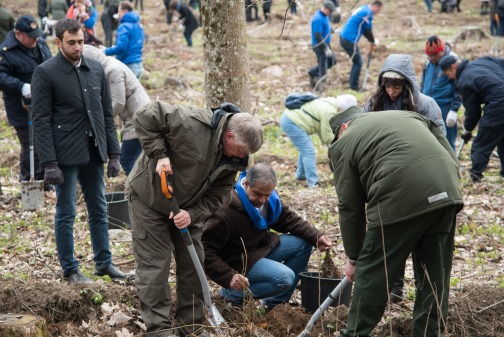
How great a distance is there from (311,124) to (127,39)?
471 cm

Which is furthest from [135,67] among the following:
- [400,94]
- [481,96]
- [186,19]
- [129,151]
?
[400,94]

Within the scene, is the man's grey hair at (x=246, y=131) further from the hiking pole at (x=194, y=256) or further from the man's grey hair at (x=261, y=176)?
the man's grey hair at (x=261, y=176)

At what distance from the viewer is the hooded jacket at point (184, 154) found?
183 inches

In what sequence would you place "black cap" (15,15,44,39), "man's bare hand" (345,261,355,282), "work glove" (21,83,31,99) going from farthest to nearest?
"work glove" (21,83,31,99), "black cap" (15,15,44,39), "man's bare hand" (345,261,355,282)

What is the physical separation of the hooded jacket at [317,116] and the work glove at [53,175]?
13.6 feet

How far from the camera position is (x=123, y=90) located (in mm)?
7375

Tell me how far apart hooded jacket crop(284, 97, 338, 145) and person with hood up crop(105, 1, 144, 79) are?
4293 mm

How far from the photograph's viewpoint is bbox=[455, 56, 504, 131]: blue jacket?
8992 mm

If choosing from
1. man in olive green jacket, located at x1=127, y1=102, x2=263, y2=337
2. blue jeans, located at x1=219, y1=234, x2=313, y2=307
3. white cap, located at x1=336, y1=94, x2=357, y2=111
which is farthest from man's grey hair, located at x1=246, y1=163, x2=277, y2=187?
white cap, located at x1=336, y1=94, x2=357, y2=111

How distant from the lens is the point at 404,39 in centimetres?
2053

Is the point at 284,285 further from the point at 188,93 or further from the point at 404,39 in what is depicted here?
the point at 404,39

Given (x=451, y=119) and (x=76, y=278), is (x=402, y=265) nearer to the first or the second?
(x=76, y=278)

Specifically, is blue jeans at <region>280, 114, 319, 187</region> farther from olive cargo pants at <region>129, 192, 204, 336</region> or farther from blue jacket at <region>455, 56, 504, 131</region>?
olive cargo pants at <region>129, 192, 204, 336</region>

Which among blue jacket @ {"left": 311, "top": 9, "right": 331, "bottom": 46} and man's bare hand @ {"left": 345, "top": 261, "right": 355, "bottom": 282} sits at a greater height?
blue jacket @ {"left": 311, "top": 9, "right": 331, "bottom": 46}
